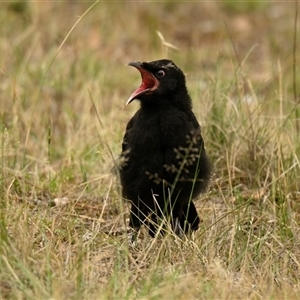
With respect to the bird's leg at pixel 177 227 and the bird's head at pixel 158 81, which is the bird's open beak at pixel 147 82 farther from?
the bird's leg at pixel 177 227

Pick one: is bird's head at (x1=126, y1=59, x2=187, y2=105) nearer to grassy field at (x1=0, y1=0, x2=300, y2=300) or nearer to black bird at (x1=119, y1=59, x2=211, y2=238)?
black bird at (x1=119, y1=59, x2=211, y2=238)

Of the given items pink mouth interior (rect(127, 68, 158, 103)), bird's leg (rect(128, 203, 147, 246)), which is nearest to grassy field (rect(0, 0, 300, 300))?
bird's leg (rect(128, 203, 147, 246))

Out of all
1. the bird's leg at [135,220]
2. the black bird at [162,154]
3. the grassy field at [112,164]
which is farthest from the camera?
the bird's leg at [135,220]

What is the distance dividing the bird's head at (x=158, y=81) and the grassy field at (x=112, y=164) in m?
0.44

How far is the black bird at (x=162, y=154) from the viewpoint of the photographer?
5297 millimetres

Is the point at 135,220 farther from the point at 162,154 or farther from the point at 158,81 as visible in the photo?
the point at 158,81

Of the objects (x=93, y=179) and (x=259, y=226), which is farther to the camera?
(x=93, y=179)

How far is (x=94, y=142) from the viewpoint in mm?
7156

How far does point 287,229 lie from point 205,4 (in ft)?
24.3

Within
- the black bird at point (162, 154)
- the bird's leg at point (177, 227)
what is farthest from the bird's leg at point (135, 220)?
the bird's leg at point (177, 227)

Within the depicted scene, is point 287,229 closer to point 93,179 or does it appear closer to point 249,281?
point 249,281

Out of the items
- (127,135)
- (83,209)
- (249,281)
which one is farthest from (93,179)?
(249,281)

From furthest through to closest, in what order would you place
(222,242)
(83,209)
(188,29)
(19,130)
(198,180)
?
(188,29) → (19,130) → (83,209) → (198,180) → (222,242)

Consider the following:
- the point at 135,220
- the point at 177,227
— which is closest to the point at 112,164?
the point at 135,220
